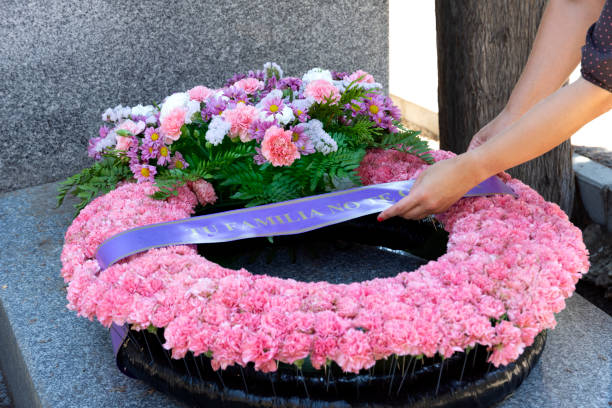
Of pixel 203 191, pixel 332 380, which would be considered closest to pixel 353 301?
pixel 332 380

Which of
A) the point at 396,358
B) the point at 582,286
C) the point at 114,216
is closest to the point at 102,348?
the point at 114,216

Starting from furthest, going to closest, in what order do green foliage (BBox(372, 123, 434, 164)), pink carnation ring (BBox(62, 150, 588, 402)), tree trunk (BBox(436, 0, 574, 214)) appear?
tree trunk (BBox(436, 0, 574, 214)) → green foliage (BBox(372, 123, 434, 164)) → pink carnation ring (BBox(62, 150, 588, 402))

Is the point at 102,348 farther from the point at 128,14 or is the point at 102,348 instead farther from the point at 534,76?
the point at 128,14

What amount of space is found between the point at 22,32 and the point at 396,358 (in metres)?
2.57

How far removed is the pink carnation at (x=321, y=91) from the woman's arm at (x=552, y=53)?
558 mm

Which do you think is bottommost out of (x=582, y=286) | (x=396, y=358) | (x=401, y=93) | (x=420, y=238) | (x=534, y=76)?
(x=582, y=286)

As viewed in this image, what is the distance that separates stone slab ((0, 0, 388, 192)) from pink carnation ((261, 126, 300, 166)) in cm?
148

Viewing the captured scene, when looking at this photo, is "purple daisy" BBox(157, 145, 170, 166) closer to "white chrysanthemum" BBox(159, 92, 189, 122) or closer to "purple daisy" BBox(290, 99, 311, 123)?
"white chrysanthemum" BBox(159, 92, 189, 122)

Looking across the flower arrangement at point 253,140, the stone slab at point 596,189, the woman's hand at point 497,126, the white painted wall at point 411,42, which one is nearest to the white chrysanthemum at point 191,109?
the flower arrangement at point 253,140

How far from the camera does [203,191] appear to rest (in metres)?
2.26

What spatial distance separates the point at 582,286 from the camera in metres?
2.89

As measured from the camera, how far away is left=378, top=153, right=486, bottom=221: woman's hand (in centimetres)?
181

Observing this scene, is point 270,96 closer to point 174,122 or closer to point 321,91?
point 321,91

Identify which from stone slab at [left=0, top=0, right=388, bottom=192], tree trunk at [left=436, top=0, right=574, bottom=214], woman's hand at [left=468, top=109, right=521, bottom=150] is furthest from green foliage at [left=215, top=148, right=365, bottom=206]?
stone slab at [left=0, top=0, right=388, bottom=192]
